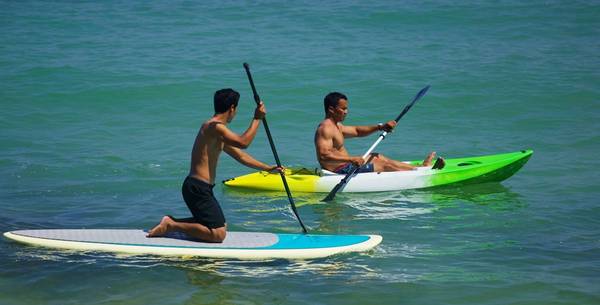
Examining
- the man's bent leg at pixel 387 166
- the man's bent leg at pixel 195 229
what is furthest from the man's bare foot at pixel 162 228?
the man's bent leg at pixel 387 166

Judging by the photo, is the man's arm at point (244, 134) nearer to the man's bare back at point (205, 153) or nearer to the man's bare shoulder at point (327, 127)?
the man's bare back at point (205, 153)

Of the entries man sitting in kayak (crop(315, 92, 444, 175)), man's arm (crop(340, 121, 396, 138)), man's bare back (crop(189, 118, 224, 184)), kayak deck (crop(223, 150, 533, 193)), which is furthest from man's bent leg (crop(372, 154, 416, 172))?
man's bare back (crop(189, 118, 224, 184))

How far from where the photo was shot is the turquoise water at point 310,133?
290 inches

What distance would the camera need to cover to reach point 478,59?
1791 cm

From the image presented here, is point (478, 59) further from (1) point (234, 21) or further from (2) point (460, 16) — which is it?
(1) point (234, 21)

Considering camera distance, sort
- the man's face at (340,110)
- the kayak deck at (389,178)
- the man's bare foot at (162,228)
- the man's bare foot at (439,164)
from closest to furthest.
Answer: the man's bare foot at (162,228) → the man's face at (340,110) → the kayak deck at (389,178) → the man's bare foot at (439,164)

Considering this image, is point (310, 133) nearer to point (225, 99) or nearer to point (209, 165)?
point (209, 165)

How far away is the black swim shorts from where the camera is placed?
744cm

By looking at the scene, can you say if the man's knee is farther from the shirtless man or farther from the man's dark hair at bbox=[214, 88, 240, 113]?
the man's dark hair at bbox=[214, 88, 240, 113]

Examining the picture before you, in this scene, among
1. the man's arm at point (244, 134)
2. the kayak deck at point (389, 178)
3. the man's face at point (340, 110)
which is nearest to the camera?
the man's arm at point (244, 134)

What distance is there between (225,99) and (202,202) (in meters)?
0.85

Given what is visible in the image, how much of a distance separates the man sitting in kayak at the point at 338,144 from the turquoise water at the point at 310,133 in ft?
1.55

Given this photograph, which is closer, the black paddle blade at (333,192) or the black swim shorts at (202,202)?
the black swim shorts at (202,202)

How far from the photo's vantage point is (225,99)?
7.39 meters
